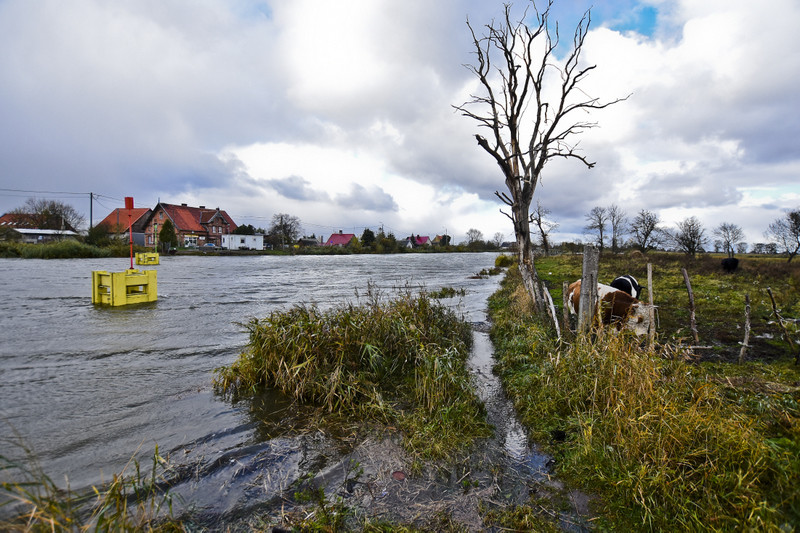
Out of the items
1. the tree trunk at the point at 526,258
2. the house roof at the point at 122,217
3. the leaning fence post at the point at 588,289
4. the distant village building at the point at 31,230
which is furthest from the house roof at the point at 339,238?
the leaning fence post at the point at 588,289

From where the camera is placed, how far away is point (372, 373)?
214 inches

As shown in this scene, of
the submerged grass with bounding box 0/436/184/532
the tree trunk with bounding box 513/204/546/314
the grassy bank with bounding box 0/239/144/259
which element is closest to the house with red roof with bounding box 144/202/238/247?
the grassy bank with bounding box 0/239/144/259

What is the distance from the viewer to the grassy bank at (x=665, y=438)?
2461mm

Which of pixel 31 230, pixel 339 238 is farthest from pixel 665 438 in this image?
pixel 339 238

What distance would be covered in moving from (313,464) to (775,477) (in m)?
3.46

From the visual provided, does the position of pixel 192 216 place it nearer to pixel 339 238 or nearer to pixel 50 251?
pixel 50 251

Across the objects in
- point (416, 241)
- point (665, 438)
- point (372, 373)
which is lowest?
point (372, 373)

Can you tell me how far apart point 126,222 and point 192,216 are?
33.3 ft

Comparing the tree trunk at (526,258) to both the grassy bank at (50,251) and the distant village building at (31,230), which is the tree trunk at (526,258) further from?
the distant village building at (31,230)

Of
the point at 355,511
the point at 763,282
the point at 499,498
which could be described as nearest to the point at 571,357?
the point at 499,498

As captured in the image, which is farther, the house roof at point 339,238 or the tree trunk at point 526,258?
the house roof at point 339,238

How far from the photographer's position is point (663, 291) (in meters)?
13.9

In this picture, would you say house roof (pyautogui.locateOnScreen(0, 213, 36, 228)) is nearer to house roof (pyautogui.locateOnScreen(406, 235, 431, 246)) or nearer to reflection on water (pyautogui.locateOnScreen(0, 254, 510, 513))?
reflection on water (pyautogui.locateOnScreen(0, 254, 510, 513))

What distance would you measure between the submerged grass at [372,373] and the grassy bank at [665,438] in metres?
0.97
